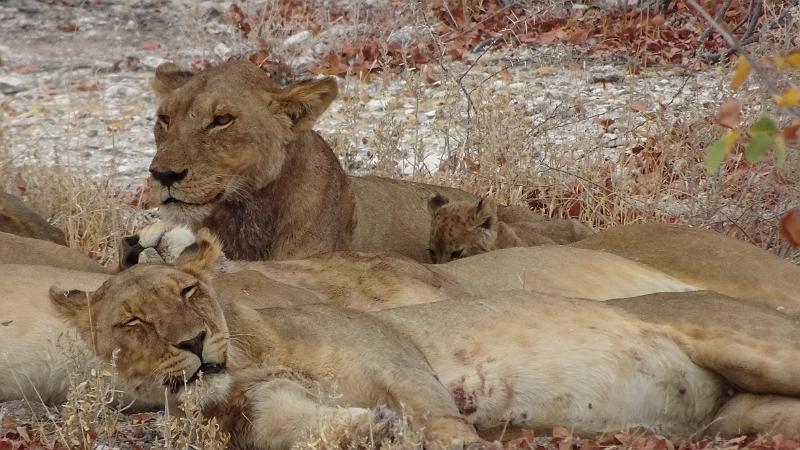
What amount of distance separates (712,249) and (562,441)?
1883mm

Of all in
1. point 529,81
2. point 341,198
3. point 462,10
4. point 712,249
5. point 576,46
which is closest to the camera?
point 712,249

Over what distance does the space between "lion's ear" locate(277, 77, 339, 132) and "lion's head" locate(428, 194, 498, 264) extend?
82 centimetres

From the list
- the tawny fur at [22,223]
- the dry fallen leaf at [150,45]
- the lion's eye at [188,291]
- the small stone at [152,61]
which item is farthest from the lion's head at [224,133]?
the dry fallen leaf at [150,45]

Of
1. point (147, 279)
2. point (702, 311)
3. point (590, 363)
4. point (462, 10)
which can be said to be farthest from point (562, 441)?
point (462, 10)

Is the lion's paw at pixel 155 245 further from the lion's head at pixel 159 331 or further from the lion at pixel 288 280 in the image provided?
the lion's head at pixel 159 331

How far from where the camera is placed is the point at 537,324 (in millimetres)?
4477

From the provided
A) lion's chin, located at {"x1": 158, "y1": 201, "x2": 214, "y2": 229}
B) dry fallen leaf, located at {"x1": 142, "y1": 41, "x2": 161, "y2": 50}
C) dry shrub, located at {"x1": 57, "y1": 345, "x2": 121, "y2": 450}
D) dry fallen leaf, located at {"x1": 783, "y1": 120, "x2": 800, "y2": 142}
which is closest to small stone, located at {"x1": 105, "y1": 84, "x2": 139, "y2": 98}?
dry fallen leaf, located at {"x1": 142, "y1": 41, "x2": 161, "y2": 50}

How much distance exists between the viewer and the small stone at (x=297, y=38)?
1104 cm

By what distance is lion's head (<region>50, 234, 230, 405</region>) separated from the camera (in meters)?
3.74

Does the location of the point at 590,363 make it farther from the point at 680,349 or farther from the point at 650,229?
the point at 650,229

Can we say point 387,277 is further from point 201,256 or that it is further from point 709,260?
point 709,260

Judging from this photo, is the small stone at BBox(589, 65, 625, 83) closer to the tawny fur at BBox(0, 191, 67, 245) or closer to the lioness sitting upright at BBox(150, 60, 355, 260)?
the lioness sitting upright at BBox(150, 60, 355, 260)

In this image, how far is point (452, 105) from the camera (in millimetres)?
8266

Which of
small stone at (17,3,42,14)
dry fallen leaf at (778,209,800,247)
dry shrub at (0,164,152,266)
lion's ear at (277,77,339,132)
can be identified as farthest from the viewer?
small stone at (17,3,42,14)
